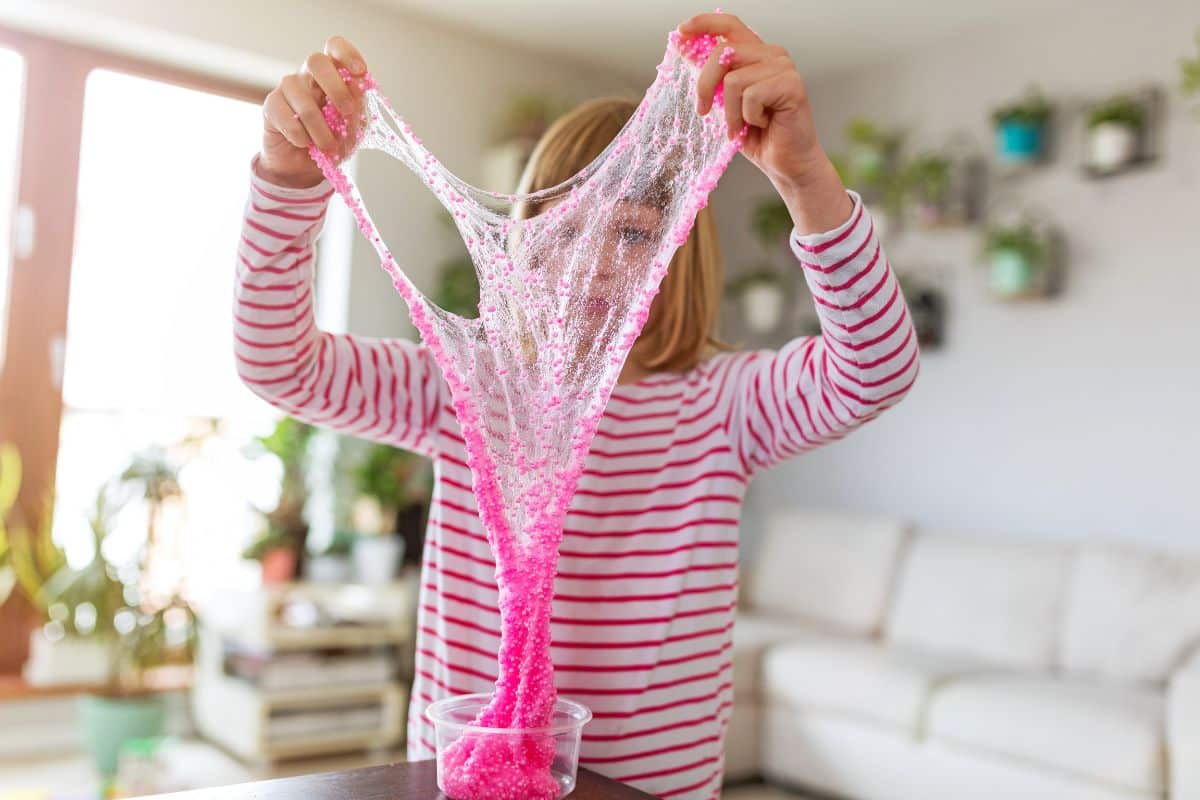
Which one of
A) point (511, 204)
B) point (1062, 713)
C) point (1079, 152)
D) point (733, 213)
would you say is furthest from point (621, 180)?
point (733, 213)

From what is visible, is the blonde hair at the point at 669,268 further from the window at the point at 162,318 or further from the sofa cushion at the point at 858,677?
the window at the point at 162,318

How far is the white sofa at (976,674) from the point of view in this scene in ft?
8.93

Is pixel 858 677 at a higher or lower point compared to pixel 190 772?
higher

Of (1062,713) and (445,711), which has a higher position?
(445,711)

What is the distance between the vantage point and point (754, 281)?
4.61 m

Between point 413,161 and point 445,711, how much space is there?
0.51 metres

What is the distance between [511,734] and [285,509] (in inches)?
134

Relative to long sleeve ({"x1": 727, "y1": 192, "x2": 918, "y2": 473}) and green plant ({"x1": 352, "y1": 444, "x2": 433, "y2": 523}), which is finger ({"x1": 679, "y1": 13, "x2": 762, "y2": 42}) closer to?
long sleeve ({"x1": 727, "y1": 192, "x2": 918, "y2": 473})

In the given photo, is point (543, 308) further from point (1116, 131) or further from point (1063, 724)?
point (1116, 131)

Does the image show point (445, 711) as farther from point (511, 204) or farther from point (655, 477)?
point (511, 204)

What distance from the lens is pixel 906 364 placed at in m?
0.91

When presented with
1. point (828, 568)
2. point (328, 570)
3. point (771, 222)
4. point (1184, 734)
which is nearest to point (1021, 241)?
point (771, 222)

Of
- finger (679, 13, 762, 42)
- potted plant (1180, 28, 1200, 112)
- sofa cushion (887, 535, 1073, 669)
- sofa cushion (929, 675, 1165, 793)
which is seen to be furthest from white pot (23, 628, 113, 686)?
potted plant (1180, 28, 1200, 112)

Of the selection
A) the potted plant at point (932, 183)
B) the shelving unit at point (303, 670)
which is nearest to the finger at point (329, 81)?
the shelving unit at point (303, 670)
